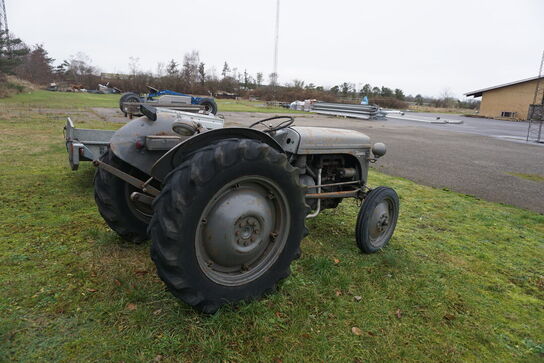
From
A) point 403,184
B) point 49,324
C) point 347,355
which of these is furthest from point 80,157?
point 403,184

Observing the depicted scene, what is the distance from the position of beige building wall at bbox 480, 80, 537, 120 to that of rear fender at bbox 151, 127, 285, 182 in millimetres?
43666

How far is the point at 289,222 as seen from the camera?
2.54 m

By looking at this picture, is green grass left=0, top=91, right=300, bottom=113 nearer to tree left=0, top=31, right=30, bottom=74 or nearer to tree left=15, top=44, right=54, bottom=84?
tree left=0, top=31, right=30, bottom=74

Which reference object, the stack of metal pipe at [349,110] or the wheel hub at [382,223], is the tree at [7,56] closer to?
the stack of metal pipe at [349,110]

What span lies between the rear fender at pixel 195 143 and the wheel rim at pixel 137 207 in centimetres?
73

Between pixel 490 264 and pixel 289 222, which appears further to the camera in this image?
pixel 490 264

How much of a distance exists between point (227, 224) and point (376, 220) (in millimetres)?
1969

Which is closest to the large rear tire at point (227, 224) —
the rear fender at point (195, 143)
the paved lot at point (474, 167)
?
the rear fender at point (195, 143)

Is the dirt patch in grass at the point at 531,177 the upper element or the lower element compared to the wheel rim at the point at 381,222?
lower

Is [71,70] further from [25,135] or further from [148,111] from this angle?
[148,111]

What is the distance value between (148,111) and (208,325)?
6.00ft

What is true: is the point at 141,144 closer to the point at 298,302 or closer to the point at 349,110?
the point at 298,302

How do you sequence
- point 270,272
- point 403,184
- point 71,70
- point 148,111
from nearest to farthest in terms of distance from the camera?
point 270,272 → point 148,111 → point 403,184 → point 71,70

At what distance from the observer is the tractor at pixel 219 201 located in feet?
6.61
